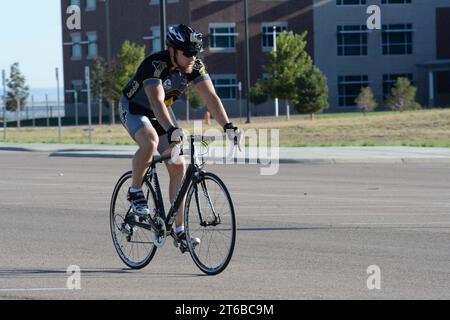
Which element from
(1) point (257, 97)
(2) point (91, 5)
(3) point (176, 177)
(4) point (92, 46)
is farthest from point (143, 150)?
(4) point (92, 46)

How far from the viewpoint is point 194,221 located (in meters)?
9.45

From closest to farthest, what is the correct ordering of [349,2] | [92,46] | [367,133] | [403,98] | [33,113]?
[367,133], [403,98], [349,2], [33,113], [92,46]

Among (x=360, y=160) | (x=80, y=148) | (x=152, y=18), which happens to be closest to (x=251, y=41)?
(x=152, y=18)

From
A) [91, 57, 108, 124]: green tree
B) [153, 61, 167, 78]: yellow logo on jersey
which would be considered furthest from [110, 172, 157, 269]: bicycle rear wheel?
[91, 57, 108, 124]: green tree

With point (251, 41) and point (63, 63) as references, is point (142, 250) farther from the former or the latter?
point (63, 63)

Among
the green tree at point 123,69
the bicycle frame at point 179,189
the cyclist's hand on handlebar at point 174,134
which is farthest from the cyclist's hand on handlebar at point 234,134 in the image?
the green tree at point 123,69

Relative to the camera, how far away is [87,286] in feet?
29.8

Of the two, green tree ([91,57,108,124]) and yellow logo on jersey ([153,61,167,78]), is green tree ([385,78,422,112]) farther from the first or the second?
yellow logo on jersey ([153,61,167,78])

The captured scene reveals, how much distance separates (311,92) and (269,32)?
15.9 m

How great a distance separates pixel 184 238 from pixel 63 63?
78483 mm

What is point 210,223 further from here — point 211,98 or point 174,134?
point 211,98

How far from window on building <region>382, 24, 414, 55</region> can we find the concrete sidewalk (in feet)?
157

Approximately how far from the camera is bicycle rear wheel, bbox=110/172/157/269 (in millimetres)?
10016

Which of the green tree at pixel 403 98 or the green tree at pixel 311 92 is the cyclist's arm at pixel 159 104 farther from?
the green tree at pixel 403 98
